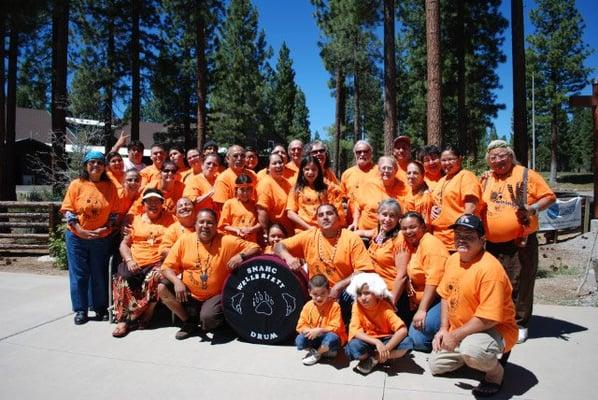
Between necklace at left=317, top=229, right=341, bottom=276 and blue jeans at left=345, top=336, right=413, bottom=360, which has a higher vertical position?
necklace at left=317, top=229, right=341, bottom=276

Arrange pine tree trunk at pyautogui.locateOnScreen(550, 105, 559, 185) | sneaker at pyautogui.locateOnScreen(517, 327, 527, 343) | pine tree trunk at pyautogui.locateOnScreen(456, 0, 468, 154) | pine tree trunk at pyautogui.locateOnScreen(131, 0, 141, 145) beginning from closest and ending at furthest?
sneaker at pyautogui.locateOnScreen(517, 327, 527, 343)
pine tree trunk at pyautogui.locateOnScreen(456, 0, 468, 154)
pine tree trunk at pyautogui.locateOnScreen(131, 0, 141, 145)
pine tree trunk at pyautogui.locateOnScreen(550, 105, 559, 185)

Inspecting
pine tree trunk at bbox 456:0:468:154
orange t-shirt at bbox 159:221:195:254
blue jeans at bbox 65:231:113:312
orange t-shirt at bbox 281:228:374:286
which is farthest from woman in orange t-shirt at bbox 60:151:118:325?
pine tree trunk at bbox 456:0:468:154

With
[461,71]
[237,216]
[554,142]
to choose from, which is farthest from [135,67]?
[554,142]

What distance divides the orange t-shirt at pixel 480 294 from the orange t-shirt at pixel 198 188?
3237 mm

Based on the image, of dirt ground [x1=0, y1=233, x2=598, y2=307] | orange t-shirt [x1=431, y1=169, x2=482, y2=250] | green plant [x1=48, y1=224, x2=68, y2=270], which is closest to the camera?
orange t-shirt [x1=431, y1=169, x2=482, y2=250]

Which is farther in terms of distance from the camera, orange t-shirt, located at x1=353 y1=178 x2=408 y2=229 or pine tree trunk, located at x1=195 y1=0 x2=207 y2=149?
pine tree trunk, located at x1=195 y1=0 x2=207 y2=149

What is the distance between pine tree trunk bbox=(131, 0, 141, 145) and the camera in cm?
1762

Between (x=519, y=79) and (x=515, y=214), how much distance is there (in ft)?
27.7

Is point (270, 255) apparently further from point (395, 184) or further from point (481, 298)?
point (481, 298)

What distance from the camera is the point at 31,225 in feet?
31.0

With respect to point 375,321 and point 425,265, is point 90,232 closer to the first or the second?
point 375,321

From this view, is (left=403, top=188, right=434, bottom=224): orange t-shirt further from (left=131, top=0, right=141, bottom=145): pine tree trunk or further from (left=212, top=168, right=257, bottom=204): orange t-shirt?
(left=131, top=0, right=141, bottom=145): pine tree trunk

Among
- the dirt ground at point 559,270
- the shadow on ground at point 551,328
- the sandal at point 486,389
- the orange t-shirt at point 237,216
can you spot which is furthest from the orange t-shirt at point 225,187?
the dirt ground at point 559,270

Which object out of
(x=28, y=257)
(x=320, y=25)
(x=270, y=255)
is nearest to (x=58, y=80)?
(x=28, y=257)
